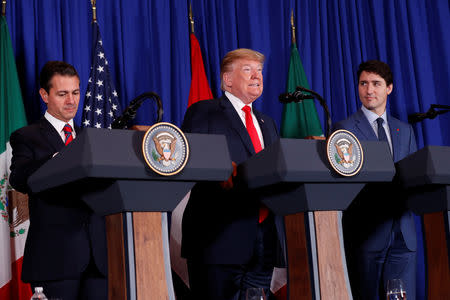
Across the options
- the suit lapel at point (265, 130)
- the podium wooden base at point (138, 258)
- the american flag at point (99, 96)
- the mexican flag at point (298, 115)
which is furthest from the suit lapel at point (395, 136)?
the podium wooden base at point (138, 258)

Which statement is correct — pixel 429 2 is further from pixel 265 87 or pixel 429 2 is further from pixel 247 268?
pixel 247 268

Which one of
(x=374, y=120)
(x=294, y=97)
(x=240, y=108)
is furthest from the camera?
(x=374, y=120)

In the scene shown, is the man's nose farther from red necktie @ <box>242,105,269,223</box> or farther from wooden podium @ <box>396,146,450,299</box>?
wooden podium @ <box>396,146,450,299</box>

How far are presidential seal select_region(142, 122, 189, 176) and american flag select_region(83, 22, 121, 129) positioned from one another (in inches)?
77.7

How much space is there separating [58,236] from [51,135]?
0.54m

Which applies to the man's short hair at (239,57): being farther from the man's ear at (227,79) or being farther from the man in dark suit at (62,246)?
the man in dark suit at (62,246)

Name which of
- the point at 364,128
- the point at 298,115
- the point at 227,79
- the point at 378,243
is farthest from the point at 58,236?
the point at 298,115

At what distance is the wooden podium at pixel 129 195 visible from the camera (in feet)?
5.32

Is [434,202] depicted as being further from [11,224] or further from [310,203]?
[11,224]

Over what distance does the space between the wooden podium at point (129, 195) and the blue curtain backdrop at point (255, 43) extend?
2.12 meters

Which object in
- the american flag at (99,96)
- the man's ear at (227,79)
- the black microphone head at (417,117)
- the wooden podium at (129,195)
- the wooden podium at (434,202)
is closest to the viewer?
the wooden podium at (129,195)

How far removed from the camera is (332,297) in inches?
73.7

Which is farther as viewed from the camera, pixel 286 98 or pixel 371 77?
pixel 371 77

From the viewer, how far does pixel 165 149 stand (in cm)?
170
